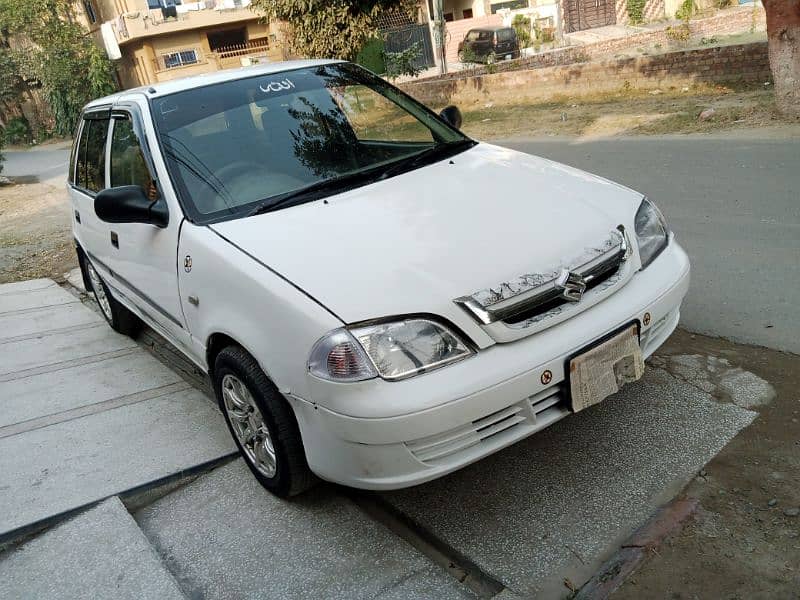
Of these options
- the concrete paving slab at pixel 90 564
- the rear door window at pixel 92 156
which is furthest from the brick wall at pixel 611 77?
the concrete paving slab at pixel 90 564

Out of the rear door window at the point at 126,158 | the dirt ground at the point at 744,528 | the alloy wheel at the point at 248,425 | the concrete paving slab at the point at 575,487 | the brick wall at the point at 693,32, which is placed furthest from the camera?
the brick wall at the point at 693,32

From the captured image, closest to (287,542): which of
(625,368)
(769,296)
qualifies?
(625,368)

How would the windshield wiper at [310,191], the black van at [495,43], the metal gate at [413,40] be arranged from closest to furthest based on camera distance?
the windshield wiper at [310,191] < the black van at [495,43] < the metal gate at [413,40]

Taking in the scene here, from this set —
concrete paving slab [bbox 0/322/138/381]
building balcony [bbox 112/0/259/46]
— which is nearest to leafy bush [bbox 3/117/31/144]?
building balcony [bbox 112/0/259/46]

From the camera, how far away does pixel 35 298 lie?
6945mm

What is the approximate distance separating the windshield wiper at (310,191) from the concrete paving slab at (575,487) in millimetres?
1346

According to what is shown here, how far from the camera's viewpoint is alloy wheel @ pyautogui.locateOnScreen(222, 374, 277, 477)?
9.52 ft

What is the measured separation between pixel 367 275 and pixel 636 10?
29131mm

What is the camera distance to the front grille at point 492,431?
2408 mm

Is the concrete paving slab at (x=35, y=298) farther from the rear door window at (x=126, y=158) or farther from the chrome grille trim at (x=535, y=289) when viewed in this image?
the chrome grille trim at (x=535, y=289)

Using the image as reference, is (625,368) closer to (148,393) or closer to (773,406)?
(773,406)

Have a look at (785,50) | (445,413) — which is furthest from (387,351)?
(785,50)

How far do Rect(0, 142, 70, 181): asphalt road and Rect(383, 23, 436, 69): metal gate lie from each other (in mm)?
11299

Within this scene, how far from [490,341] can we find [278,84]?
2193 mm
